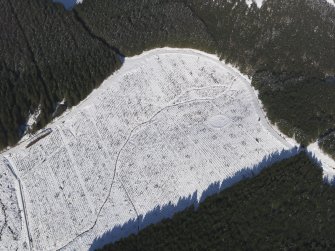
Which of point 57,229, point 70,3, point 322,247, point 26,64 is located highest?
point 70,3

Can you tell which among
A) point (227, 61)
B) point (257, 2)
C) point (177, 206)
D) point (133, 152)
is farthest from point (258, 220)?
point (257, 2)

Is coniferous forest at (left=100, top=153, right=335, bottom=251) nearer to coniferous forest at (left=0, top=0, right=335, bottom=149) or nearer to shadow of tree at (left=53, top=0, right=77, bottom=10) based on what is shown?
coniferous forest at (left=0, top=0, right=335, bottom=149)

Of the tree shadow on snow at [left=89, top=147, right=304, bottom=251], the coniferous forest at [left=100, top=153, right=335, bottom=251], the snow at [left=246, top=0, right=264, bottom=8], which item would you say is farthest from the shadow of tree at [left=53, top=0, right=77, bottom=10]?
the coniferous forest at [left=100, top=153, right=335, bottom=251]

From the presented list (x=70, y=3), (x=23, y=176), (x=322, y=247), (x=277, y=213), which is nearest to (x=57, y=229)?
(x=23, y=176)

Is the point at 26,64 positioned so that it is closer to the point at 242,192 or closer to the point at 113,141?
the point at 113,141

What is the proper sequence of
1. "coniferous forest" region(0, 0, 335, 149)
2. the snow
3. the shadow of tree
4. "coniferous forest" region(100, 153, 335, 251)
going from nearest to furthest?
"coniferous forest" region(100, 153, 335, 251) < "coniferous forest" region(0, 0, 335, 149) < the shadow of tree < the snow

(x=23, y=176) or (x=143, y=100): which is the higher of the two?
(x=143, y=100)
